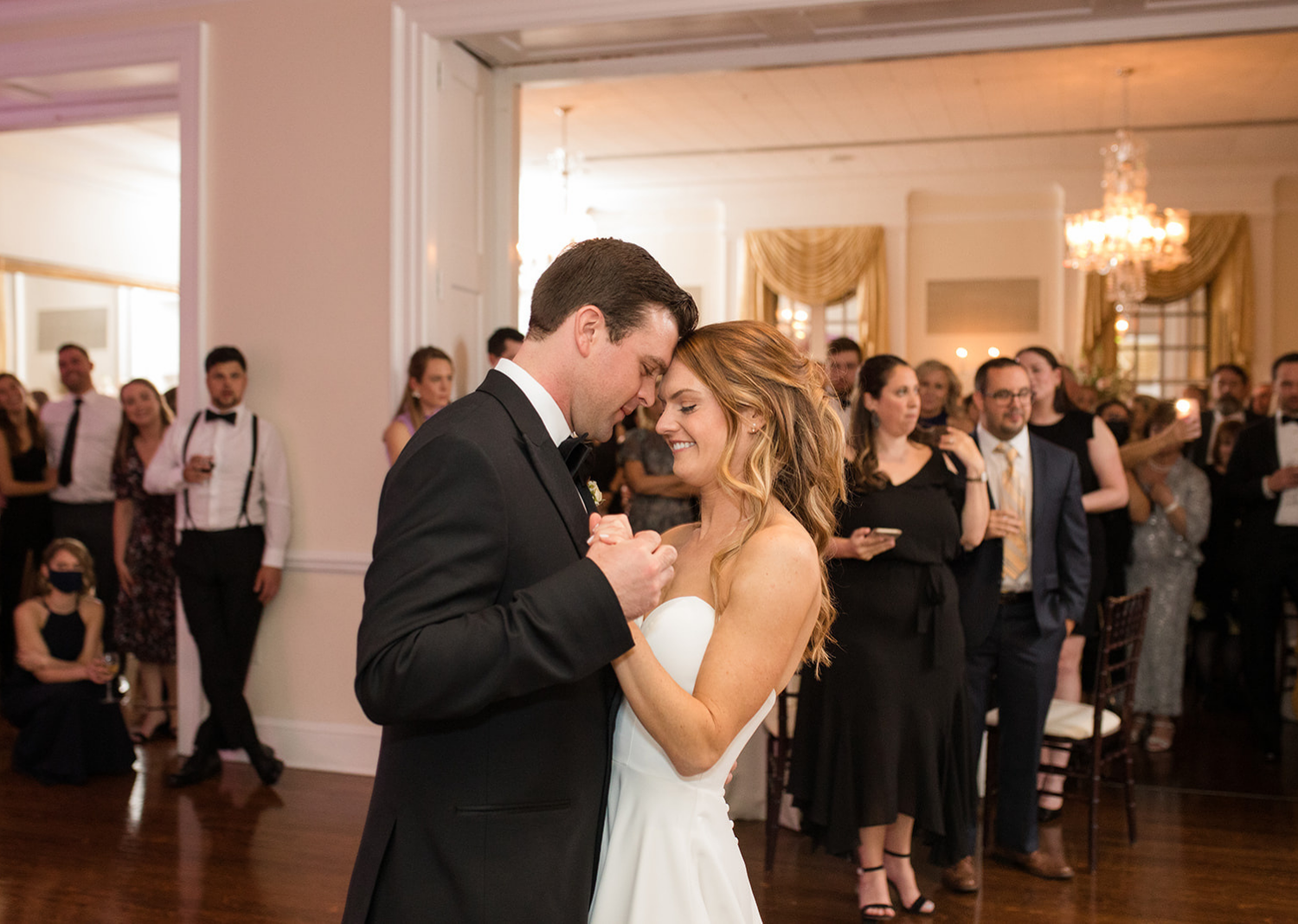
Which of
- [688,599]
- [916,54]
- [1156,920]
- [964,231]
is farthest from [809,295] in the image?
[688,599]

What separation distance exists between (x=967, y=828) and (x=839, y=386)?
6.44 ft

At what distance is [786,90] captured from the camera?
898 centimetres

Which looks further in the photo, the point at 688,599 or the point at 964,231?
the point at 964,231

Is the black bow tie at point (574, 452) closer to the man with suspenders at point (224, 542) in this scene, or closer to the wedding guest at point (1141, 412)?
the man with suspenders at point (224, 542)

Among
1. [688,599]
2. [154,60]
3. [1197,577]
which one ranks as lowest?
[1197,577]

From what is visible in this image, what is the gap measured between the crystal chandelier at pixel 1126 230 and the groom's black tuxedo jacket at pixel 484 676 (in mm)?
9266


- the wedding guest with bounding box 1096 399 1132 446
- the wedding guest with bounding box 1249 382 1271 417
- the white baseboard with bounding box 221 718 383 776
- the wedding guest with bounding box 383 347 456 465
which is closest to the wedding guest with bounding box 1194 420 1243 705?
the wedding guest with bounding box 1096 399 1132 446

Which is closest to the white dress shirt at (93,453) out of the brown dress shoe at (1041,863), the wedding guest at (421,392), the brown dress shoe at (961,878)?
the wedding guest at (421,392)

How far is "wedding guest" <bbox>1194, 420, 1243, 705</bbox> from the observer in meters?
6.19

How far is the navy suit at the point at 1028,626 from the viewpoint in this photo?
4047 mm

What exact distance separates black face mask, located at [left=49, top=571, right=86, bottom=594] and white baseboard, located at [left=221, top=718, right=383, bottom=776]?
1.06 metres

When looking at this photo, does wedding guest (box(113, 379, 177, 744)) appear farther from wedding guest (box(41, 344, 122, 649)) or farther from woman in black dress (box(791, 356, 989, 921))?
woman in black dress (box(791, 356, 989, 921))

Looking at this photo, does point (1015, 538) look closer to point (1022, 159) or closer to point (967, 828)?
point (967, 828)

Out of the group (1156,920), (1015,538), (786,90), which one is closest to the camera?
(1156,920)
